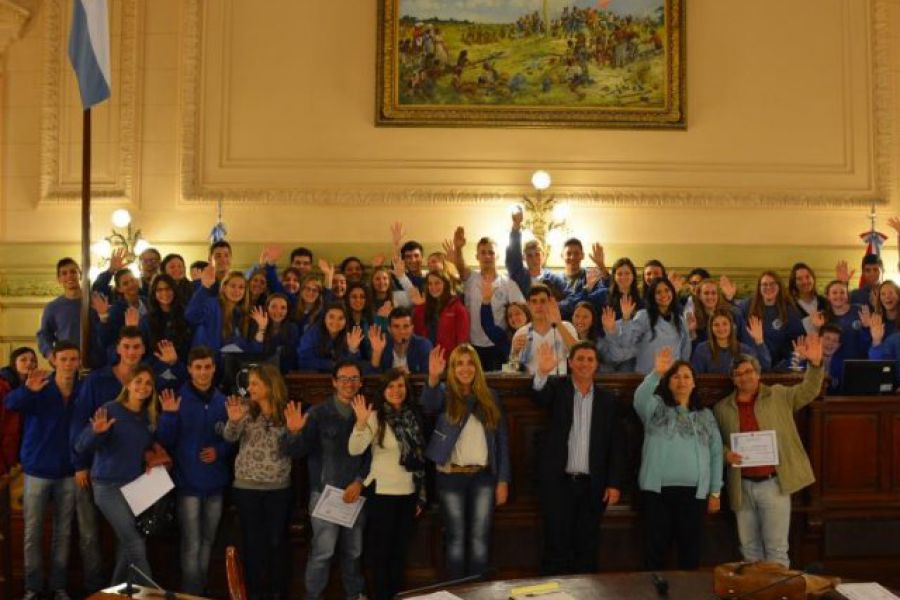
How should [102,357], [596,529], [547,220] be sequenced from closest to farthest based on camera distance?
1. [596,529]
2. [102,357]
3. [547,220]

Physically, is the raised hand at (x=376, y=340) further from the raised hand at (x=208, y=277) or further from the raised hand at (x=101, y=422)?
the raised hand at (x=101, y=422)

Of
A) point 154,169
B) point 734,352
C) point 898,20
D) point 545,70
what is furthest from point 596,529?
point 898,20

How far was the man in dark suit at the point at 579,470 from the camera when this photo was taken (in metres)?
6.00

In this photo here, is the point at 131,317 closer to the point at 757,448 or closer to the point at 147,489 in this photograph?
the point at 147,489

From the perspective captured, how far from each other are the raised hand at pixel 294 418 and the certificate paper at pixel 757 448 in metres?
2.54

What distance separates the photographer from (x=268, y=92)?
10031 mm

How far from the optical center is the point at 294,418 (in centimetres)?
583

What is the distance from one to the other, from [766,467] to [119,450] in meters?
3.79

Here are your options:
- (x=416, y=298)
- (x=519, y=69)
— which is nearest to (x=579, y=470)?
(x=416, y=298)

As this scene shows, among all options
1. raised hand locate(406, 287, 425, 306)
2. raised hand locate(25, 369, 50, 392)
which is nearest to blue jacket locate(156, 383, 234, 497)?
raised hand locate(25, 369, 50, 392)

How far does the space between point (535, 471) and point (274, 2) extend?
5.94 metres

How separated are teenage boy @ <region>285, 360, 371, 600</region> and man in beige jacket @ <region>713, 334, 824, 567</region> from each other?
2195 millimetres

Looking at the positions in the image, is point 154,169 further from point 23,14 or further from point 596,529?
point 596,529

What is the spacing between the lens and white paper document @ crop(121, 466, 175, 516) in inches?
230
